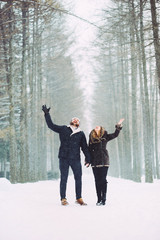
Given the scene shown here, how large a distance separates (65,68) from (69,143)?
54.2 ft

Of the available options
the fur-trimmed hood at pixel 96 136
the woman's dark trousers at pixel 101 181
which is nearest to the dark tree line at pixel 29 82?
the fur-trimmed hood at pixel 96 136

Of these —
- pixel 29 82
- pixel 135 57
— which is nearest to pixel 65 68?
pixel 29 82

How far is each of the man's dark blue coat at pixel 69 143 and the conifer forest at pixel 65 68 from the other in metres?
2.20

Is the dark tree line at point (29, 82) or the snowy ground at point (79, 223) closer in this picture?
the snowy ground at point (79, 223)

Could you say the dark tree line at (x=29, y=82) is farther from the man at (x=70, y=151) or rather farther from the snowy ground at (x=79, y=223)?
the snowy ground at (x=79, y=223)

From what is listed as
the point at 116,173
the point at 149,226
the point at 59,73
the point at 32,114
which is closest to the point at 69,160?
the point at 149,226

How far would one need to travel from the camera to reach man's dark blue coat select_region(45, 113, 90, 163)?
6.30m

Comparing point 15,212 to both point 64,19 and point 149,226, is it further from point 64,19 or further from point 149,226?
point 64,19

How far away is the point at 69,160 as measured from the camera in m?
6.33

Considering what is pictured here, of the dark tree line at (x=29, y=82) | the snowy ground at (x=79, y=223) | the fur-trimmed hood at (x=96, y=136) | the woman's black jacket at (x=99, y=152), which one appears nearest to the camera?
the snowy ground at (x=79, y=223)

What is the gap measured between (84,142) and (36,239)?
10.4 feet

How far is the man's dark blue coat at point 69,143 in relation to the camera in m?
6.30

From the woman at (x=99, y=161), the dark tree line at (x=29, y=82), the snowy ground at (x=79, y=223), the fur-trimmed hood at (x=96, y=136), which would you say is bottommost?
the snowy ground at (x=79, y=223)

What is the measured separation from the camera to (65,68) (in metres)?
22.4
